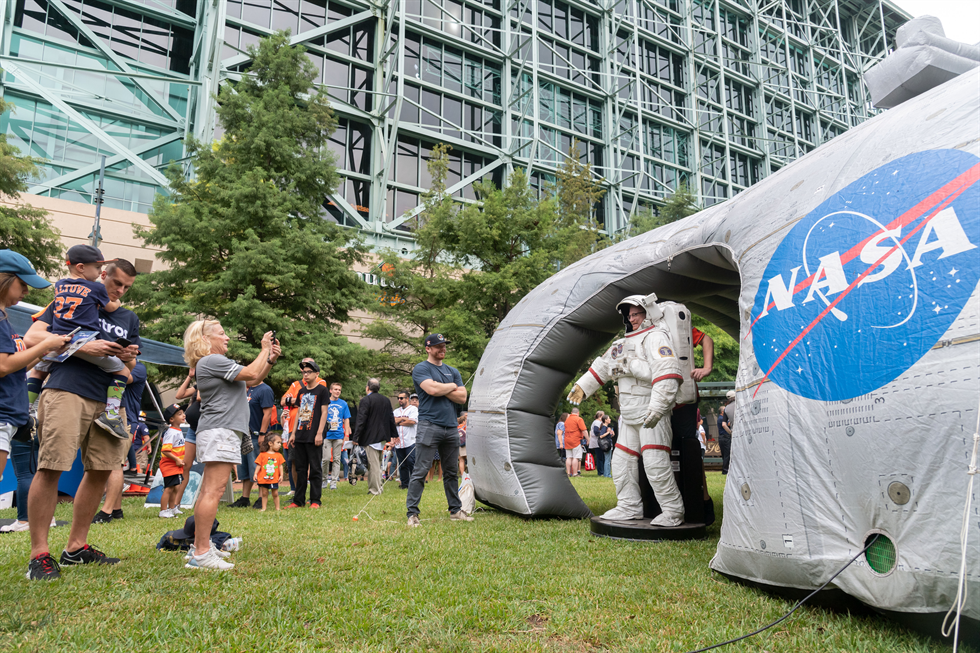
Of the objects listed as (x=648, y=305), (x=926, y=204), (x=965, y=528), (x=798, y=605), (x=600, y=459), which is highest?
(x=648, y=305)

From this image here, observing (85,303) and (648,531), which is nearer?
(85,303)

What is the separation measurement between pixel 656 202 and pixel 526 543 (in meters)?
32.9

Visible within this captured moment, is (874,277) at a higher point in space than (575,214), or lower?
lower

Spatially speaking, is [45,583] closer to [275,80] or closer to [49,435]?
[49,435]

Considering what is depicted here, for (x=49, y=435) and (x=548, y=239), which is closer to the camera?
(x=49, y=435)

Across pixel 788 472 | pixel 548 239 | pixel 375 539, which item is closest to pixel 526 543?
pixel 375 539

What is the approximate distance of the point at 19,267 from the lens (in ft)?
11.1

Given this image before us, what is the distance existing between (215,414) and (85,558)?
1.25 m

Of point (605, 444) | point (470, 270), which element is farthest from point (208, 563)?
point (470, 270)

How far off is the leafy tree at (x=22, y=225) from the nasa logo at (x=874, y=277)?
16845mm

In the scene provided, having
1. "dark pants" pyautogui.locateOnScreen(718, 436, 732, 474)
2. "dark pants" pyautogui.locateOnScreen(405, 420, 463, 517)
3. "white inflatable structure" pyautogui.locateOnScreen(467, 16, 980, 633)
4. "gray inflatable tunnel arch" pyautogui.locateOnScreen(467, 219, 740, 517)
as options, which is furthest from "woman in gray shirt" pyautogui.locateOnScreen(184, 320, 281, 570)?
"dark pants" pyautogui.locateOnScreen(718, 436, 732, 474)

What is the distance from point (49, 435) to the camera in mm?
3641

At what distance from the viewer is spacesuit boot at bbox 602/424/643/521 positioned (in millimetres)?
5746

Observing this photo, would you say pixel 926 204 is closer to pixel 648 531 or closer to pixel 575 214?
pixel 648 531
